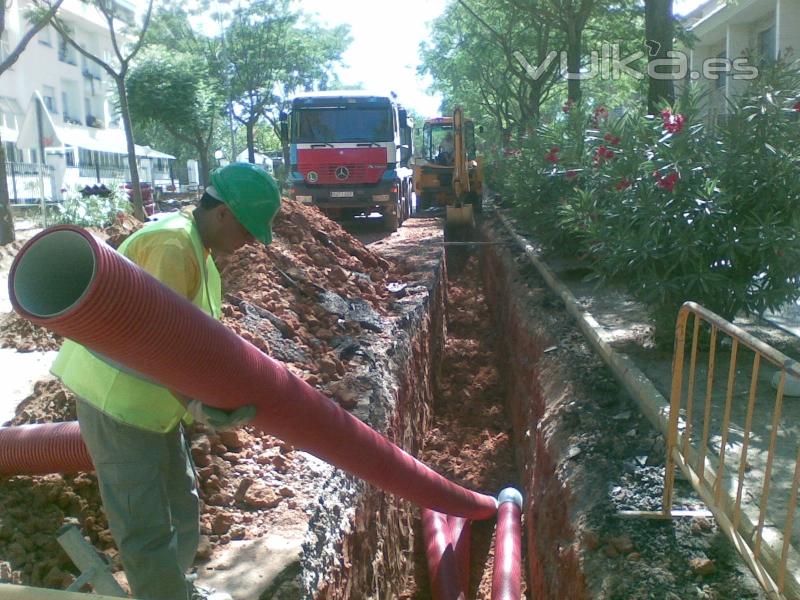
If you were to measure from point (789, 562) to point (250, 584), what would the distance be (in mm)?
2101

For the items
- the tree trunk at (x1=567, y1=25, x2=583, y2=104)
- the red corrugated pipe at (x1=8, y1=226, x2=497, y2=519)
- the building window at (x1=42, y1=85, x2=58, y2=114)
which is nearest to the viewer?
the red corrugated pipe at (x1=8, y1=226, x2=497, y2=519)

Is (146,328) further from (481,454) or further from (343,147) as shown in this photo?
(343,147)

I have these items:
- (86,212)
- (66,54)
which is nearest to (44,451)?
(86,212)

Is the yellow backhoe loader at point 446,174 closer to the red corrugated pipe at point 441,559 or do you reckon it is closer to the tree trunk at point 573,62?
the tree trunk at point 573,62

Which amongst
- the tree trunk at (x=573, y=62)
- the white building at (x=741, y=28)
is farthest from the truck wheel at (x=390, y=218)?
the white building at (x=741, y=28)

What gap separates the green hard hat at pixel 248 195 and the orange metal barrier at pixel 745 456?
67.1 inches

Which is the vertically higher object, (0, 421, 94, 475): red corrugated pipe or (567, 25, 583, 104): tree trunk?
(567, 25, 583, 104): tree trunk

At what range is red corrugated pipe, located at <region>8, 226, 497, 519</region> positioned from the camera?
197 centimetres

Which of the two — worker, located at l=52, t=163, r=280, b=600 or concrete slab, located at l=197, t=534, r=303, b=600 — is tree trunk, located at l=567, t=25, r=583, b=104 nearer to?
concrete slab, located at l=197, t=534, r=303, b=600

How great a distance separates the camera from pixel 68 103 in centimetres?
4094

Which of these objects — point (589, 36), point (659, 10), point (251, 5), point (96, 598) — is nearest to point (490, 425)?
point (659, 10)

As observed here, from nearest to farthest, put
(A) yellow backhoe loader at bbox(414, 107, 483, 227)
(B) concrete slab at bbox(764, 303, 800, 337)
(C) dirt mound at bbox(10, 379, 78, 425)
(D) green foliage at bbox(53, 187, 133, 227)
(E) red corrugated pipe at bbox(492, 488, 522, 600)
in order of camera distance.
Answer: (C) dirt mound at bbox(10, 379, 78, 425) → (E) red corrugated pipe at bbox(492, 488, 522, 600) → (B) concrete slab at bbox(764, 303, 800, 337) → (D) green foliage at bbox(53, 187, 133, 227) → (A) yellow backhoe loader at bbox(414, 107, 483, 227)

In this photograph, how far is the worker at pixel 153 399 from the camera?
258cm

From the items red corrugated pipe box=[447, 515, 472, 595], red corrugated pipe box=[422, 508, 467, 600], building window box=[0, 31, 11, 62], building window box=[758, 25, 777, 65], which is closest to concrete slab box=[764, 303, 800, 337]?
red corrugated pipe box=[447, 515, 472, 595]
